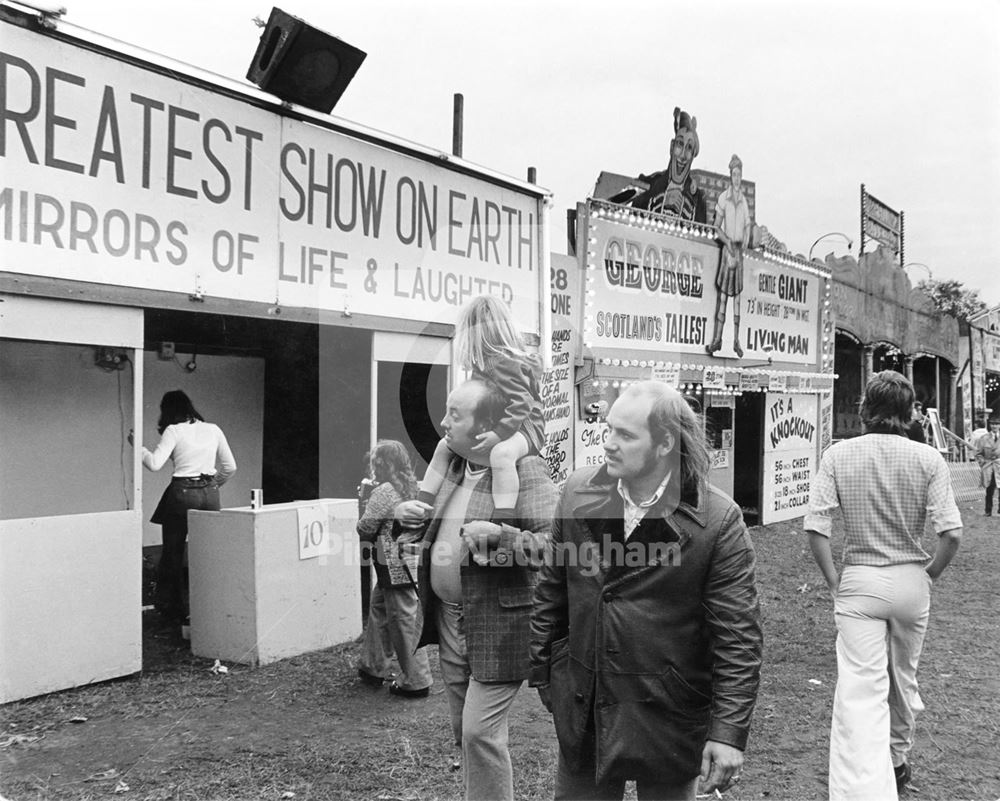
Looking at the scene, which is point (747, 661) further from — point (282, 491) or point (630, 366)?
point (630, 366)

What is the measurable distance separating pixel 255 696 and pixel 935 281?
60192 mm

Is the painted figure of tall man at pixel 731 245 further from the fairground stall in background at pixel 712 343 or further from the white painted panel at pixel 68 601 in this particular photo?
the white painted panel at pixel 68 601

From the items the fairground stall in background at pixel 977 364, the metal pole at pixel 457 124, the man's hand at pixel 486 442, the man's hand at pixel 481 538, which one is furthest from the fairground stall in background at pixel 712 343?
the fairground stall in background at pixel 977 364

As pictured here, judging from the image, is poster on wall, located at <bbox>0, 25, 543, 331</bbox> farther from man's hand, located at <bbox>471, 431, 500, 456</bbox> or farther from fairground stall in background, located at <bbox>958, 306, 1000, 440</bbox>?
fairground stall in background, located at <bbox>958, 306, 1000, 440</bbox>

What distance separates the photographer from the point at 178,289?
564cm

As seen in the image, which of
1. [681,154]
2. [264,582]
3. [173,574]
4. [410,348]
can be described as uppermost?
[681,154]

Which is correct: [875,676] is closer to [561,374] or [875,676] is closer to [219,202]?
[219,202]

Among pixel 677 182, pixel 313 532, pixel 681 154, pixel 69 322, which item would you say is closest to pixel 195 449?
pixel 313 532

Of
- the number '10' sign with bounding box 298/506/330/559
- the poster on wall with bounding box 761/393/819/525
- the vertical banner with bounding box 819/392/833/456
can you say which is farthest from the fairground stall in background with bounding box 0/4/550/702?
the vertical banner with bounding box 819/392/833/456

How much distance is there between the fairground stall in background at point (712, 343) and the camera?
35.5 feet

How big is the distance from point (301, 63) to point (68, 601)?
12.4ft

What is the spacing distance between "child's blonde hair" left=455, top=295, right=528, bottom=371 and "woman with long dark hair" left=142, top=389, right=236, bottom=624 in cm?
435

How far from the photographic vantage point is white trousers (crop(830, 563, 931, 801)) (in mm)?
3873

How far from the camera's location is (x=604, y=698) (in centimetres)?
264
